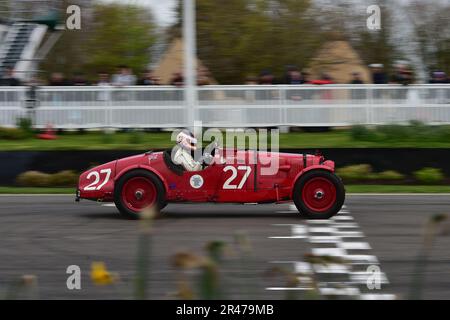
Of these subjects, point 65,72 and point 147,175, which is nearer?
point 147,175

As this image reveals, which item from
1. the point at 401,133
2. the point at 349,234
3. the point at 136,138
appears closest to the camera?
the point at 349,234

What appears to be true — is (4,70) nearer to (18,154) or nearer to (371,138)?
(18,154)

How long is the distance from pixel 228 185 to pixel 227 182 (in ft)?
0.14

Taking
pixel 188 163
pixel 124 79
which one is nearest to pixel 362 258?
pixel 188 163

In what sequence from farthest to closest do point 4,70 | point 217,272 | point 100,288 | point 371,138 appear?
point 4,70 → point 371,138 → point 100,288 → point 217,272

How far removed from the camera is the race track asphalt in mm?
7668

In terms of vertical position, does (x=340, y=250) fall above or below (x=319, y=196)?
below

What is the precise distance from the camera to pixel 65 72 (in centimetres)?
2948

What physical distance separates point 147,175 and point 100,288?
15.0 feet

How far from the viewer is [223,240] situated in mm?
9289

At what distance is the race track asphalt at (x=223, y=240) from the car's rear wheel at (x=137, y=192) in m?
0.21

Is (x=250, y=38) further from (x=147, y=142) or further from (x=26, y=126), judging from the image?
(x=26, y=126)
